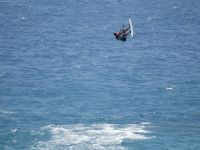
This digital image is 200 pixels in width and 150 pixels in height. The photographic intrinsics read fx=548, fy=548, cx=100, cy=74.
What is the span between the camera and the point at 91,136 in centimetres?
14900

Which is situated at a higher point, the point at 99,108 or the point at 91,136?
the point at 99,108

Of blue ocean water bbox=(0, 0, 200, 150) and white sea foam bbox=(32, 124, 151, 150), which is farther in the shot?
blue ocean water bbox=(0, 0, 200, 150)

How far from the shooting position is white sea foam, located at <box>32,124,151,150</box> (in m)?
143

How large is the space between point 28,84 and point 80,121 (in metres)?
31.1

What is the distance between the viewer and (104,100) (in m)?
172

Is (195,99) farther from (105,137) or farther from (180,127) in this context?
(105,137)

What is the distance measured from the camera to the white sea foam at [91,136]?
143m

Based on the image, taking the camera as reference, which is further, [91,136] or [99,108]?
[99,108]

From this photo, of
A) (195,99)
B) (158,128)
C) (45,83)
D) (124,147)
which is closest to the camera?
(124,147)

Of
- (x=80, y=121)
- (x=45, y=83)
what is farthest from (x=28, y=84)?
(x=80, y=121)

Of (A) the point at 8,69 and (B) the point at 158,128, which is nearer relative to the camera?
(B) the point at 158,128

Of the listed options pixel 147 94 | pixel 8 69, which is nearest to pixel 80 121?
pixel 147 94

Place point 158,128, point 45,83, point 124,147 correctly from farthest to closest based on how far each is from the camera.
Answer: point 45,83, point 158,128, point 124,147

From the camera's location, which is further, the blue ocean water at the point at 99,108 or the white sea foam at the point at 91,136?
the blue ocean water at the point at 99,108
